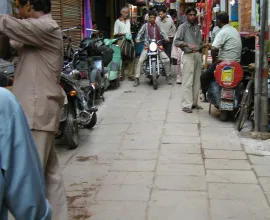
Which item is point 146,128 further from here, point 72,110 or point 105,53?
point 105,53

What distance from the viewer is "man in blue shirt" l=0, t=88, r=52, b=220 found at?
1.53 meters

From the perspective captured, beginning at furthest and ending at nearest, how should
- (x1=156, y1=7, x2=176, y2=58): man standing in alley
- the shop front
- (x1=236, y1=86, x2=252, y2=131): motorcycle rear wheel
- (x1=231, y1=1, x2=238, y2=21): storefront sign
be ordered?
(x1=156, y1=7, x2=176, y2=58): man standing in alley → (x1=231, y1=1, x2=238, y2=21): storefront sign → the shop front → (x1=236, y1=86, x2=252, y2=131): motorcycle rear wheel

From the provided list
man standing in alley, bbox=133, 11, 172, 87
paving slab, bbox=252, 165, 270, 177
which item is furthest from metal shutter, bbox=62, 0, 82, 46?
paving slab, bbox=252, 165, 270, 177

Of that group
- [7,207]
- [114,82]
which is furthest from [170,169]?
[114,82]

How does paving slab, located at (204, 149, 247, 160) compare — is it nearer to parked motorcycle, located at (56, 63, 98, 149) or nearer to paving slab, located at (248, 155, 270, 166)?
paving slab, located at (248, 155, 270, 166)

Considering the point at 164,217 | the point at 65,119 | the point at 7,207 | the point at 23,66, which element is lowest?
the point at 164,217

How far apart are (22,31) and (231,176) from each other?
2.84 meters

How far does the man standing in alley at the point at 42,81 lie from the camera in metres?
3.27

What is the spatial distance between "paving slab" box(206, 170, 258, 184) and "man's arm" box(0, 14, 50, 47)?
97.6 inches

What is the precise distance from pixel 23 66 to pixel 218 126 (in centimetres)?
451

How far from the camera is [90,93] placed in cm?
768

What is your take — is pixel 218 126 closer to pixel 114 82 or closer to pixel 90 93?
pixel 90 93

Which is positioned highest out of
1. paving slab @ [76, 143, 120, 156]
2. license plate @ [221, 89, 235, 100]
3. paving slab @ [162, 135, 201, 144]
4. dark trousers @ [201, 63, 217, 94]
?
dark trousers @ [201, 63, 217, 94]

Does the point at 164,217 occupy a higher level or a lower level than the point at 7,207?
lower
